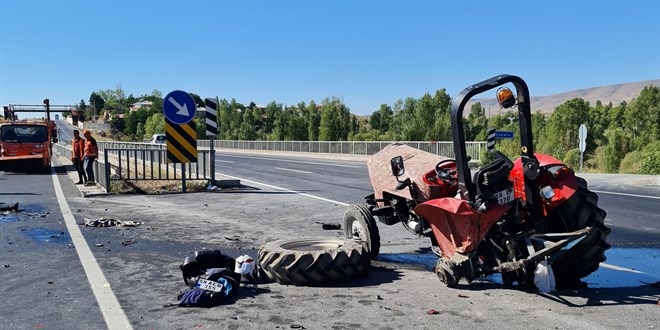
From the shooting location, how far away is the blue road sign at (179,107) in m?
13.4

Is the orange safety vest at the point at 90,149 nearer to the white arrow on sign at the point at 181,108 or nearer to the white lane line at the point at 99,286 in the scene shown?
the white arrow on sign at the point at 181,108

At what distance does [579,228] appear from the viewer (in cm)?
490

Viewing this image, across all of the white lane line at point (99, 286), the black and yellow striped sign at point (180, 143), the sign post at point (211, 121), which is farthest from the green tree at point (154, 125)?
the white lane line at point (99, 286)

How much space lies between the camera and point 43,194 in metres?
13.6

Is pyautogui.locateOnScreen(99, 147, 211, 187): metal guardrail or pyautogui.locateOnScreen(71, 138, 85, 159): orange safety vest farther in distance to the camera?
pyautogui.locateOnScreen(71, 138, 85, 159): orange safety vest

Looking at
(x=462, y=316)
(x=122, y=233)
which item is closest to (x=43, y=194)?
(x=122, y=233)

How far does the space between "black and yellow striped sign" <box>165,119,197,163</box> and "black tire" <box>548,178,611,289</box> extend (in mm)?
10442

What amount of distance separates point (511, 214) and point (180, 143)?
34.3ft

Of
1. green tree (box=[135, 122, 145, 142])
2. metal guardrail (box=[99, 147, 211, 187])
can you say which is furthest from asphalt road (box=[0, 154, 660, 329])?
green tree (box=[135, 122, 145, 142])

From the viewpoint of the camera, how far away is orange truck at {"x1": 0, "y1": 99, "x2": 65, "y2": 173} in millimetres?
21141

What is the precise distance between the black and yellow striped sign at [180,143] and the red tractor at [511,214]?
958 centimetres

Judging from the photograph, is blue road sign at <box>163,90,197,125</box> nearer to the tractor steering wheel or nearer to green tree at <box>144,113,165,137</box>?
the tractor steering wheel

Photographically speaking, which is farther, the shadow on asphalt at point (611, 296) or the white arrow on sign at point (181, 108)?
the white arrow on sign at point (181, 108)

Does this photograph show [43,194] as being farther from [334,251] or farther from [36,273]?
→ [334,251]
